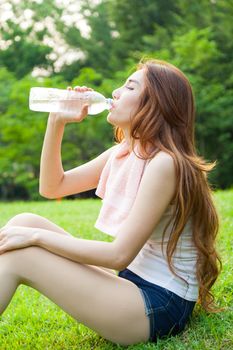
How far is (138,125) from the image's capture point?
2.37 metres

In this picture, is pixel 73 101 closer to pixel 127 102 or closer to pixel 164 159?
pixel 127 102

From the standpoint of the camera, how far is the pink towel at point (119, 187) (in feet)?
7.84

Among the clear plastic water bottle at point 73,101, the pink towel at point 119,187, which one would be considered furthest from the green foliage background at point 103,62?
the pink towel at point 119,187

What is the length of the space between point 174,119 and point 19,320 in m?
1.49

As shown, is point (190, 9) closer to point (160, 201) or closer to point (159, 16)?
point (159, 16)

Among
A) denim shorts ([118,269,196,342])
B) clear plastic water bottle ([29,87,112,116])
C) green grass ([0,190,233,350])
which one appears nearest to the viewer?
denim shorts ([118,269,196,342])

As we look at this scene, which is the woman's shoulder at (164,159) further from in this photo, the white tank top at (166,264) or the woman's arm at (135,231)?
the white tank top at (166,264)

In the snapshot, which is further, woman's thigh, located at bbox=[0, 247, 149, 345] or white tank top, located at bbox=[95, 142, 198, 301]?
white tank top, located at bbox=[95, 142, 198, 301]

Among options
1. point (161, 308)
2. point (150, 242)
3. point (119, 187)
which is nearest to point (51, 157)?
point (119, 187)

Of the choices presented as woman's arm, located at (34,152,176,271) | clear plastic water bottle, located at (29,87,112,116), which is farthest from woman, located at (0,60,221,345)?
clear plastic water bottle, located at (29,87,112,116)

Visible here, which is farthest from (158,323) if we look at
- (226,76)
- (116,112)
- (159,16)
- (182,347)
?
(159,16)

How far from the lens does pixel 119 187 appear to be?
2484 mm

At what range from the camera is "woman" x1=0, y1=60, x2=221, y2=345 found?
2.24 metres

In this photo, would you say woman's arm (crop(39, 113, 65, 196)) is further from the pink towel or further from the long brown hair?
the long brown hair
